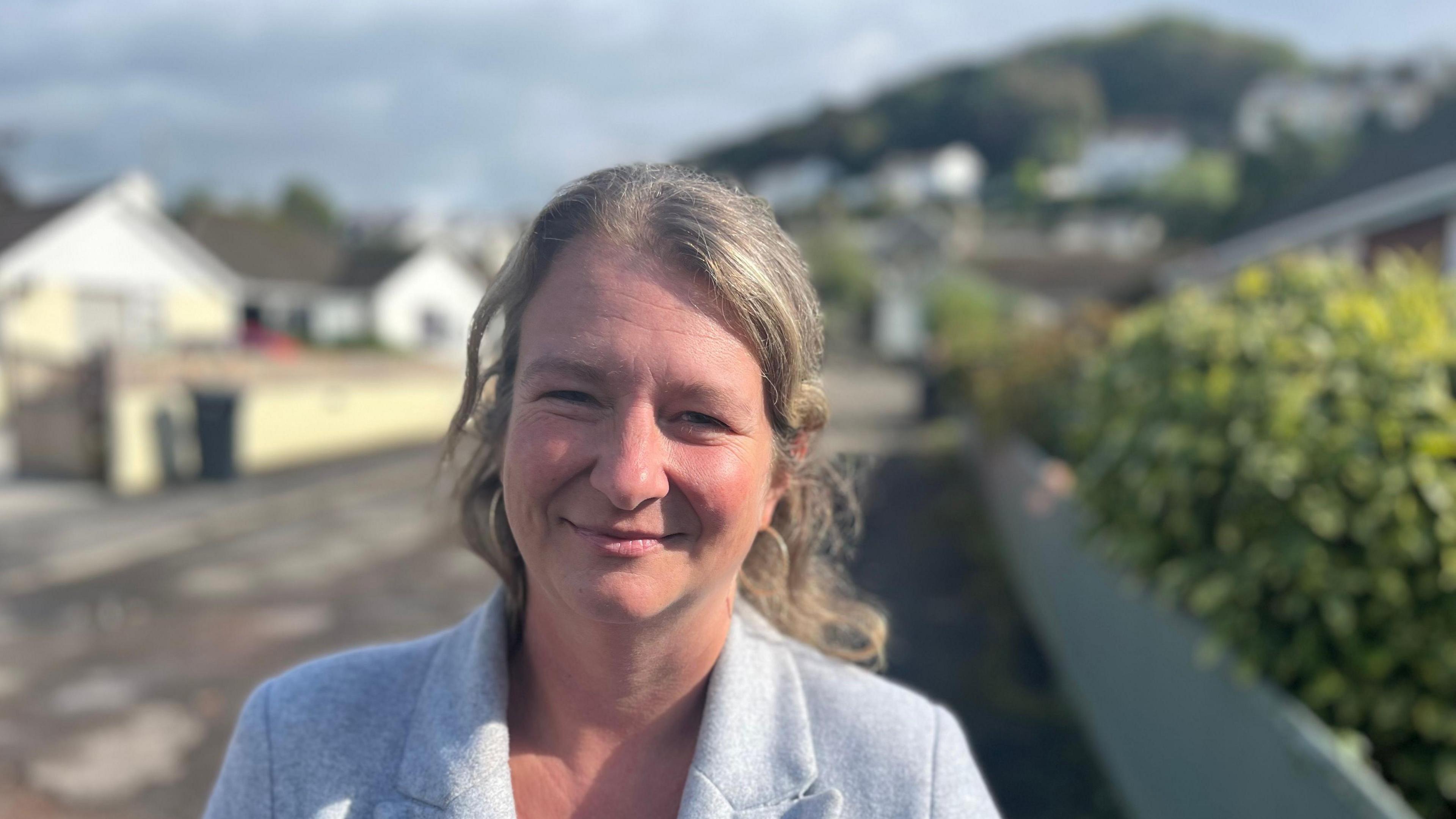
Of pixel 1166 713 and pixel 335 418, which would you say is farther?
pixel 335 418

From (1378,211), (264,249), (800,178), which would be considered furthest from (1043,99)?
(1378,211)

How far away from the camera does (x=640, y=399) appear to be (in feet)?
4.62

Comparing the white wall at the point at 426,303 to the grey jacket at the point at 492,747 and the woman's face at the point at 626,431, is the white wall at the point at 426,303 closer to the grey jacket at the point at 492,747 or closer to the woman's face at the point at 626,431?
the grey jacket at the point at 492,747

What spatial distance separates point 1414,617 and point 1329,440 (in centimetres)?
64

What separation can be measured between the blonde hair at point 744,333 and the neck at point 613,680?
151 mm

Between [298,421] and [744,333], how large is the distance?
1641cm

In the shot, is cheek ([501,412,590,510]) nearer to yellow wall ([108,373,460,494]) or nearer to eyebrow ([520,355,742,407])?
eyebrow ([520,355,742,407])

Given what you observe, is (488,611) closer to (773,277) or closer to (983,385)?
(773,277)

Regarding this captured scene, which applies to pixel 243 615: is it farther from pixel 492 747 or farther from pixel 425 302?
pixel 425 302

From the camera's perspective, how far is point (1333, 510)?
354cm

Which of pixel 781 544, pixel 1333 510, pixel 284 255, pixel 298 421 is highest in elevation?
pixel 781 544

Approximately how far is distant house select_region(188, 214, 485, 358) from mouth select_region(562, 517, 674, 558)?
35.0 meters

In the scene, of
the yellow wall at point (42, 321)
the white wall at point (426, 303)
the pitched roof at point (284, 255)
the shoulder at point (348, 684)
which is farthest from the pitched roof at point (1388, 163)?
the pitched roof at point (284, 255)

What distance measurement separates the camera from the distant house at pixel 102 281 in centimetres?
2150
